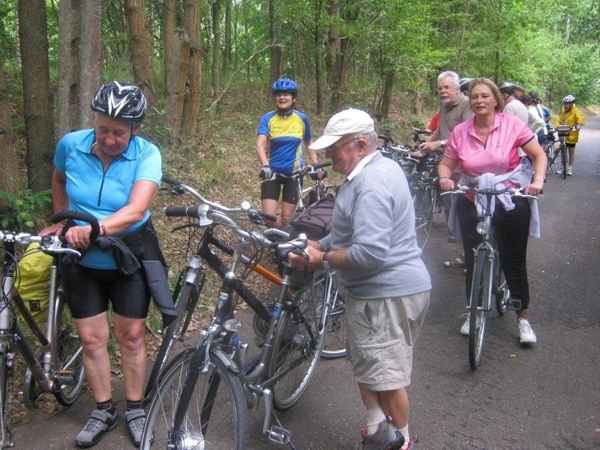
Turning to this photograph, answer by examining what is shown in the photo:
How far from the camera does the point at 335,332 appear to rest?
5.09 m

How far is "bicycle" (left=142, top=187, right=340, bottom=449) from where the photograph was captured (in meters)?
2.94

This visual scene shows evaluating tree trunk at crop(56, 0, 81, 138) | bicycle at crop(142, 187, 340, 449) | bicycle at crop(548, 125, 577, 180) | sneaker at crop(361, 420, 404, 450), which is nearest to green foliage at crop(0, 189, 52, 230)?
tree trunk at crop(56, 0, 81, 138)

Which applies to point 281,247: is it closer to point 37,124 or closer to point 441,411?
point 441,411

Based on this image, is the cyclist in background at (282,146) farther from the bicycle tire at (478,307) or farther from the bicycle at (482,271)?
the bicycle tire at (478,307)

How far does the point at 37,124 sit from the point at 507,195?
14.7ft

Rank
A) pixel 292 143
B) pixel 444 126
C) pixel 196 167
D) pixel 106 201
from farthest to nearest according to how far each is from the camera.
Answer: pixel 196 167
pixel 444 126
pixel 292 143
pixel 106 201

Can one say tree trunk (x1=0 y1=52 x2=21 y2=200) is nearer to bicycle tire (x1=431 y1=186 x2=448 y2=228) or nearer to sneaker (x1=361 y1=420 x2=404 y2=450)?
sneaker (x1=361 y1=420 x2=404 y2=450)

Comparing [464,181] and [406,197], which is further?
[464,181]

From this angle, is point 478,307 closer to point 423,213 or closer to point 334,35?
point 423,213

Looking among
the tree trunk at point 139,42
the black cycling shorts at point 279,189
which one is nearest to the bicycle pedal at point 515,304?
the black cycling shorts at point 279,189

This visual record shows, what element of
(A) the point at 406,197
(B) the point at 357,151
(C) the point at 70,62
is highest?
(C) the point at 70,62

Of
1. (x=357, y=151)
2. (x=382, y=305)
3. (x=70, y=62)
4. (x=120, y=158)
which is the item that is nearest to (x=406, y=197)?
(x=357, y=151)

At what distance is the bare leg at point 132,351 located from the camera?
12.1 ft

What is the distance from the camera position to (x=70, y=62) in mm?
5555
